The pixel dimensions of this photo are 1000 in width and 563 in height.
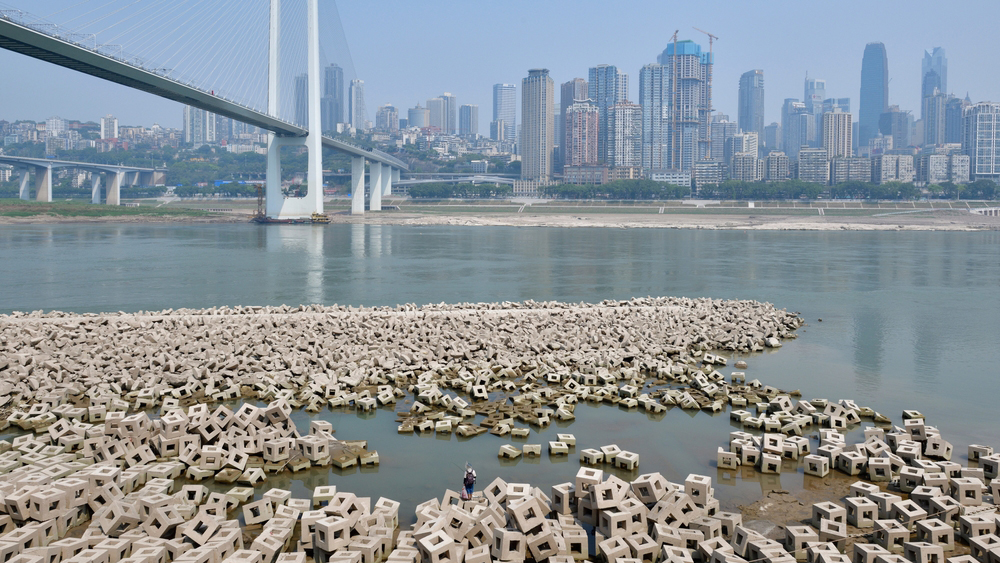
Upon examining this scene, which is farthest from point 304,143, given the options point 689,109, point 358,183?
point 689,109

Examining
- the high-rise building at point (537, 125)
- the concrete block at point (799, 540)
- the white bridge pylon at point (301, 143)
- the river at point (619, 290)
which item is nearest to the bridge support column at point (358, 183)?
the white bridge pylon at point (301, 143)

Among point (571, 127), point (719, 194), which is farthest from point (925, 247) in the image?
point (571, 127)

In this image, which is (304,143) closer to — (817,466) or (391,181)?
(391,181)

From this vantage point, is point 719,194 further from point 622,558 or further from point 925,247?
point 622,558

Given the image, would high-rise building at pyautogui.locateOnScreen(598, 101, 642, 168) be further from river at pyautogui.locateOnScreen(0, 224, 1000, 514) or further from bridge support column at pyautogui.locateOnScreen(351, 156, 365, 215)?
river at pyautogui.locateOnScreen(0, 224, 1000, 514)

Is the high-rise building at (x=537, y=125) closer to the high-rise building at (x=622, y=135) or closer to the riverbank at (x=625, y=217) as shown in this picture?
the high-rise building at (x=622, y=135)
